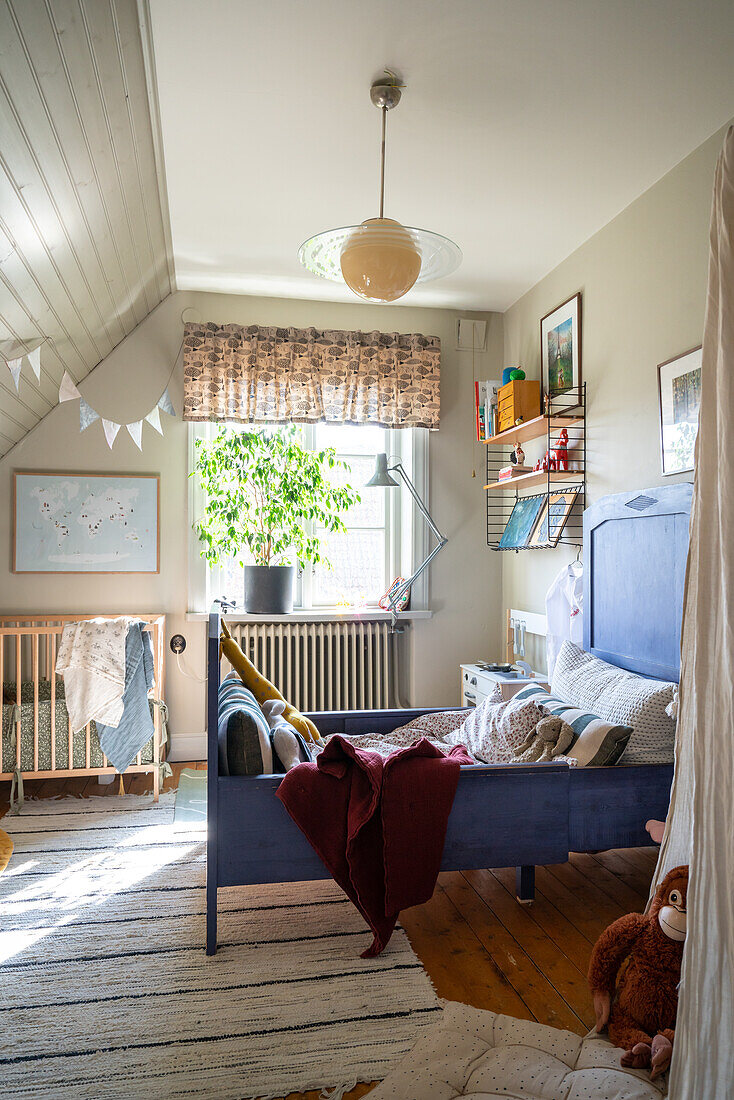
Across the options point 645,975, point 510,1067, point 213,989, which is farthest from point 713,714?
point 213,989

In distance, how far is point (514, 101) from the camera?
2.40m

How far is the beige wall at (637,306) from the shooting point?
264 cm

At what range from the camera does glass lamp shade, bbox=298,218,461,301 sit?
2219 mm

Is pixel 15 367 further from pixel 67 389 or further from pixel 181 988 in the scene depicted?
pixel 181 988

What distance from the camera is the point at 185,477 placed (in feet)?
13.5

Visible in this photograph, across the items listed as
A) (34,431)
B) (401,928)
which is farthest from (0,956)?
(34,431)

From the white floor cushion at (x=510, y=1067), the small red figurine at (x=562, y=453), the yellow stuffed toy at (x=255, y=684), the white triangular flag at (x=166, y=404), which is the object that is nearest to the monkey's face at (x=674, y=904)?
the white floor cushion at (x=510, y=1067)

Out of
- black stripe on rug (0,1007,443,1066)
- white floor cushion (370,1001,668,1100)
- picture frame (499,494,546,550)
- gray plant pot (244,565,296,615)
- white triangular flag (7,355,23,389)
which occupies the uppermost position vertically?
white triangular flag (7,355,23,389)

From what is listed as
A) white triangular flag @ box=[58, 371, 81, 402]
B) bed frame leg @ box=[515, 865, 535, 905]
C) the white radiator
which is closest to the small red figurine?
the white radiator

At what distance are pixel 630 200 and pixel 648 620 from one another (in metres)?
1.68

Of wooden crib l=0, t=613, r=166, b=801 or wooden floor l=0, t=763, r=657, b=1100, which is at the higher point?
wooden crib l=0, t=613, r=166, b=801

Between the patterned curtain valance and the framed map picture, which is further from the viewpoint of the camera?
the patterned curtain valance

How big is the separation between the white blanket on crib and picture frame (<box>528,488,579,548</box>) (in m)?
2.01

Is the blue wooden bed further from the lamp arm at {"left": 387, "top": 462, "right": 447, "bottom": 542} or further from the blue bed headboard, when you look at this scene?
the lamp arm at {"left": 387, "top": 462, "right": 447, "bottom": 542}
